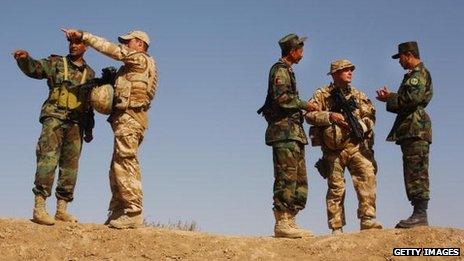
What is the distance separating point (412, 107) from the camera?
7406 mm

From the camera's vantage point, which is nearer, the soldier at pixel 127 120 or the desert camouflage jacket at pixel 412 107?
the soldier at pixel 127 120

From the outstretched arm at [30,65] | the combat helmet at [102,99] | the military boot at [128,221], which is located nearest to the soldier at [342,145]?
the military boot at [128,221]

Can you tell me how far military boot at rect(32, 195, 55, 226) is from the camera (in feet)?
22.0

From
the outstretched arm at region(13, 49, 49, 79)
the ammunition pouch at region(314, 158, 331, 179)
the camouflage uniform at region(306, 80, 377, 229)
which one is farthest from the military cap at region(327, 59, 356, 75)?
the outstretched arm at region(13, 49, 49, 79)

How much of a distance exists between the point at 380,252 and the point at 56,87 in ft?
16.8

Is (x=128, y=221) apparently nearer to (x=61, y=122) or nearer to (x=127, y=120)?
(x=127, y=120)

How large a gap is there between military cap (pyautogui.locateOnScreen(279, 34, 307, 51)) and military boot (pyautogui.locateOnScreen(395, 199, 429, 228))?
2.91 metres

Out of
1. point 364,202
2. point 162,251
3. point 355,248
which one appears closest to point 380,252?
point 355,248

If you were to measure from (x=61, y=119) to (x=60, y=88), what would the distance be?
479mm

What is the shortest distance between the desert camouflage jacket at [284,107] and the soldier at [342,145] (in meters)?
0.40

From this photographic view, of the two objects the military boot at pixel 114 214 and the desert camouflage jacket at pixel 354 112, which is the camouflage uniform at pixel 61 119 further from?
the desert camouflage jacket at pixel 354 112

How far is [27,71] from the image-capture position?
7160 mm

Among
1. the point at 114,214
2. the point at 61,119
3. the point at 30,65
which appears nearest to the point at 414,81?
the point at 114,214

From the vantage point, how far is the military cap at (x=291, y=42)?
25.0ft
